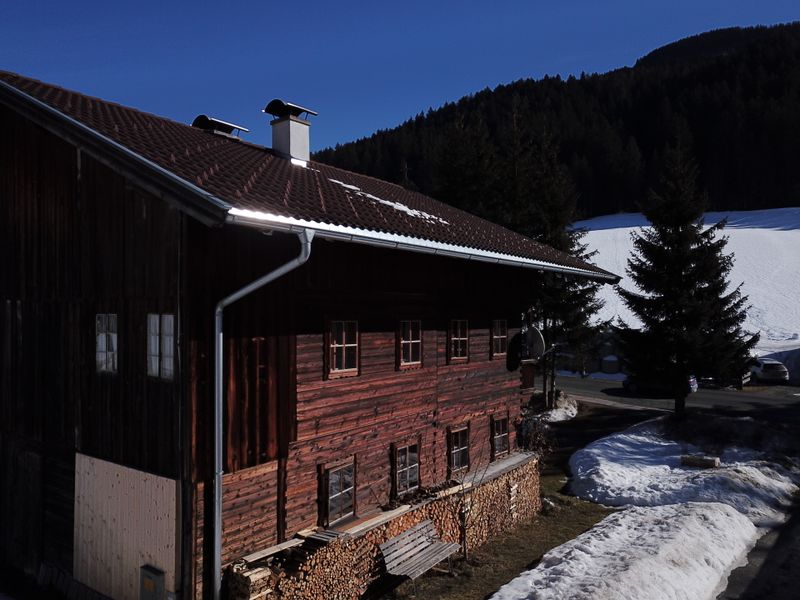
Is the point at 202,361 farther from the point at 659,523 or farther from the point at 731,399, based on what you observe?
the point at 731,399

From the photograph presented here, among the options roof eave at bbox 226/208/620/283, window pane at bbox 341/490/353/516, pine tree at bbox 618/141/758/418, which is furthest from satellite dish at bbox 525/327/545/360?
pine tree at bbox 618/141/758/418

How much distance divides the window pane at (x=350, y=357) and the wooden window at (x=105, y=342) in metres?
3.92

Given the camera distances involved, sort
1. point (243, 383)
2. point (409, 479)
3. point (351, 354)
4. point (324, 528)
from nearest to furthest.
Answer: point (243, 383)
point (324, 528)
point (351, 354)
point (409, 479)

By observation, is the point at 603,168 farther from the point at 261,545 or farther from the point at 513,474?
the point at 261,545

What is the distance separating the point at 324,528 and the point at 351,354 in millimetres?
3150

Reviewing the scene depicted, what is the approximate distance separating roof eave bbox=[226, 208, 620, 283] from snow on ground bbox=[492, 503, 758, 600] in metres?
6.44

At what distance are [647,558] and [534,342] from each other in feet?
19.2

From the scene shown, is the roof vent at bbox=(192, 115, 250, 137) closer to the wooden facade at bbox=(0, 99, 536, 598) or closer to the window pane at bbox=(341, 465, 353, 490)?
the wooden facade at bbox=(0, 99, 536, 598)

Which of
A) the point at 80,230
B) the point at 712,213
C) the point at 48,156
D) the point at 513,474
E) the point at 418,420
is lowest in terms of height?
the point at 513,474

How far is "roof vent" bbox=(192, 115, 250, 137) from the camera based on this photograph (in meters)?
14.1

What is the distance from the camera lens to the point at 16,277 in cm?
1090

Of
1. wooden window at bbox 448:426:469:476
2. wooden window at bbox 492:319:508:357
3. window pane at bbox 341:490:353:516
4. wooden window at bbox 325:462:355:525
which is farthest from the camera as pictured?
wooden window at bbox 492:319:508:357

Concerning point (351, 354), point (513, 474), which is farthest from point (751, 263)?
point (351, 354)

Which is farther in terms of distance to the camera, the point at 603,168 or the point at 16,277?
the point at 603,168
